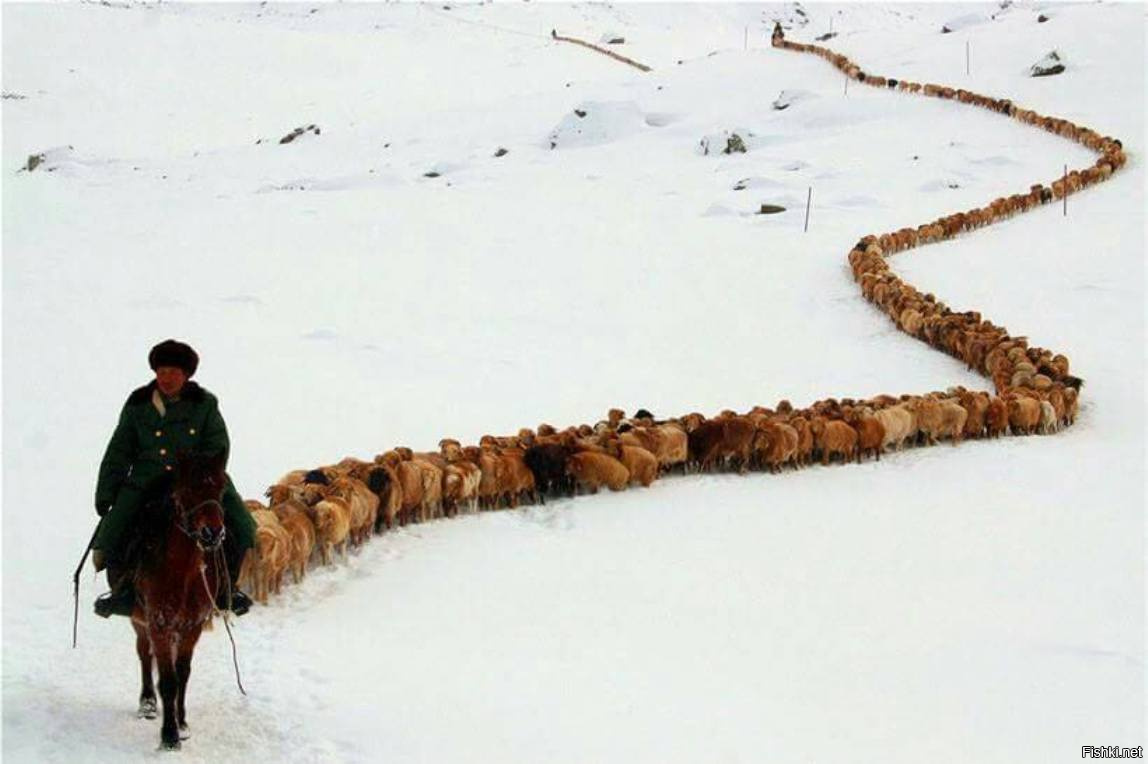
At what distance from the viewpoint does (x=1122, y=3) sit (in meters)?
40.2

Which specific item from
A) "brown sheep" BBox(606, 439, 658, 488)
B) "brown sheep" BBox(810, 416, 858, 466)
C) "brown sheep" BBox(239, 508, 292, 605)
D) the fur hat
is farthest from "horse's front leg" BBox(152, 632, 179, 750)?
"brown sheep" BBox(810, 416, 858, 466)

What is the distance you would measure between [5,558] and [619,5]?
6762cm

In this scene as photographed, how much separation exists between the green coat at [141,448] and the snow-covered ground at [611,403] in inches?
38.9

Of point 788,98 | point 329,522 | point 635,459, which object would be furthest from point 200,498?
point 788,98

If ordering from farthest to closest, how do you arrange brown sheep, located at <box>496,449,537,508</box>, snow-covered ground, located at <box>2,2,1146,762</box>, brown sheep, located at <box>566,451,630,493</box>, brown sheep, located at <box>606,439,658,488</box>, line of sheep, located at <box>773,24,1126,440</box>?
line of sheep, located at <box>773,24,1126,440</box>
brown sheep, located at <box>606,439,658,488</box>
brown sheep, located at <box>566,451,630,493</box>
brown sheep, located at <box>496,449,537,508</box>
snow-covered ground, located at <box>2,2,1146,762</box>

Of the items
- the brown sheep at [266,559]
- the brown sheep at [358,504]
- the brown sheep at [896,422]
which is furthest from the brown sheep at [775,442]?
the brown sheep at [266,559]

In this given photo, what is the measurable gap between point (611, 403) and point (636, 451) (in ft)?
8.88

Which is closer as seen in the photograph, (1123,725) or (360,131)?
(1123,725)

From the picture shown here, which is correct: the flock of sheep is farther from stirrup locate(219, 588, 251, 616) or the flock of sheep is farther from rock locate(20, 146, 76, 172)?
rock locate(20, 146, 76, 172)

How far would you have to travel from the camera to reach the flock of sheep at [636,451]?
7.54m

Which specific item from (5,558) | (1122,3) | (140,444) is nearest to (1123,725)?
(140,444)

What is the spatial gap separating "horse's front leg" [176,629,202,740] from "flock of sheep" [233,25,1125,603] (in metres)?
1.62

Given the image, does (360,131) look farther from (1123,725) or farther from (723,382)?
(1123,725)

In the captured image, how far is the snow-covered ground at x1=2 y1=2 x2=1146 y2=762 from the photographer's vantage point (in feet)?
19.5
